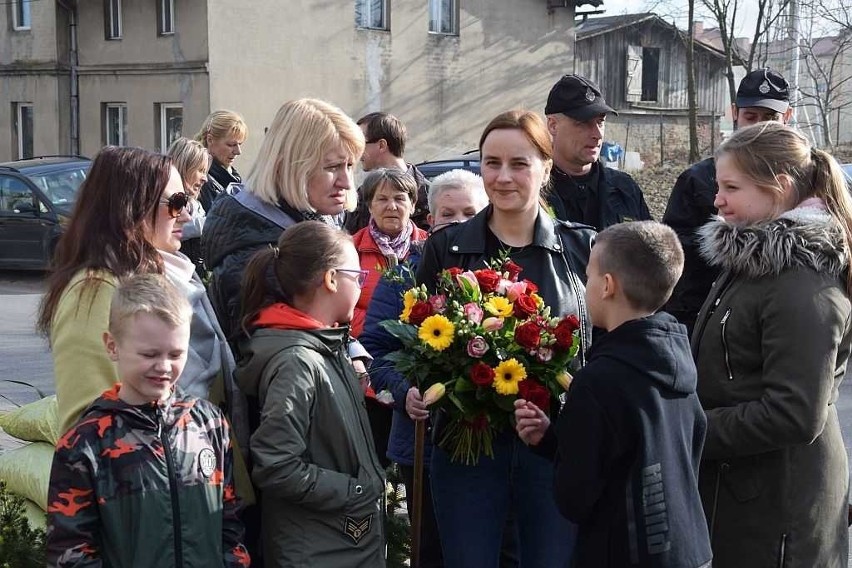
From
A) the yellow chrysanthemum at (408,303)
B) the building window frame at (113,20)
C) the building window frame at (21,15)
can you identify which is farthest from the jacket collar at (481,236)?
the building window frame at (21,15)

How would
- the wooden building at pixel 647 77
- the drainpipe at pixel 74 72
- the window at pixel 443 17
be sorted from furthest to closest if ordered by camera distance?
the wooden building at pixel 647 77 < the window at pixel 443 17 < the drainpipe at pixel 74 72

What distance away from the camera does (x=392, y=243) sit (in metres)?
5.44

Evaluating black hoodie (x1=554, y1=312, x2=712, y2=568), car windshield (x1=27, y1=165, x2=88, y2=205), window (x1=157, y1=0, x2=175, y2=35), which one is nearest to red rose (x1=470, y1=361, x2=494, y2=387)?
black hoodie (x1=554, y1=312, x2=712, y2=568)

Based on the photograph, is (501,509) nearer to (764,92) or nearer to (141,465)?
(141,465)

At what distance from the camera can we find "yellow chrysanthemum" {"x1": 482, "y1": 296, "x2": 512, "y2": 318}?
3.46m

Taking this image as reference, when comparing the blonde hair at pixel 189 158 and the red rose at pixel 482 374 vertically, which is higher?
the blonde hair at pixel 189 158

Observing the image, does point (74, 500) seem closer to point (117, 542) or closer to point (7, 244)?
point (117, 542)

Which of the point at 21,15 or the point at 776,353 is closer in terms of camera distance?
the point at 776,353

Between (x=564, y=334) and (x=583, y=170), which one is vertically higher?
(x=583, y=170)

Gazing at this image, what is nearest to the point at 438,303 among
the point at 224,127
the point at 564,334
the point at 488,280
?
the point at 488,280

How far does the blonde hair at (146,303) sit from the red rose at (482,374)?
931 mm

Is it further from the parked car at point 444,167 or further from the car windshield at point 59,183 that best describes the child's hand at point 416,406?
the parked car at point 444,167

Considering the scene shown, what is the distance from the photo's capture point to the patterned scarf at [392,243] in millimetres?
5395

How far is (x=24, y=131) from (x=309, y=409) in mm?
28475
